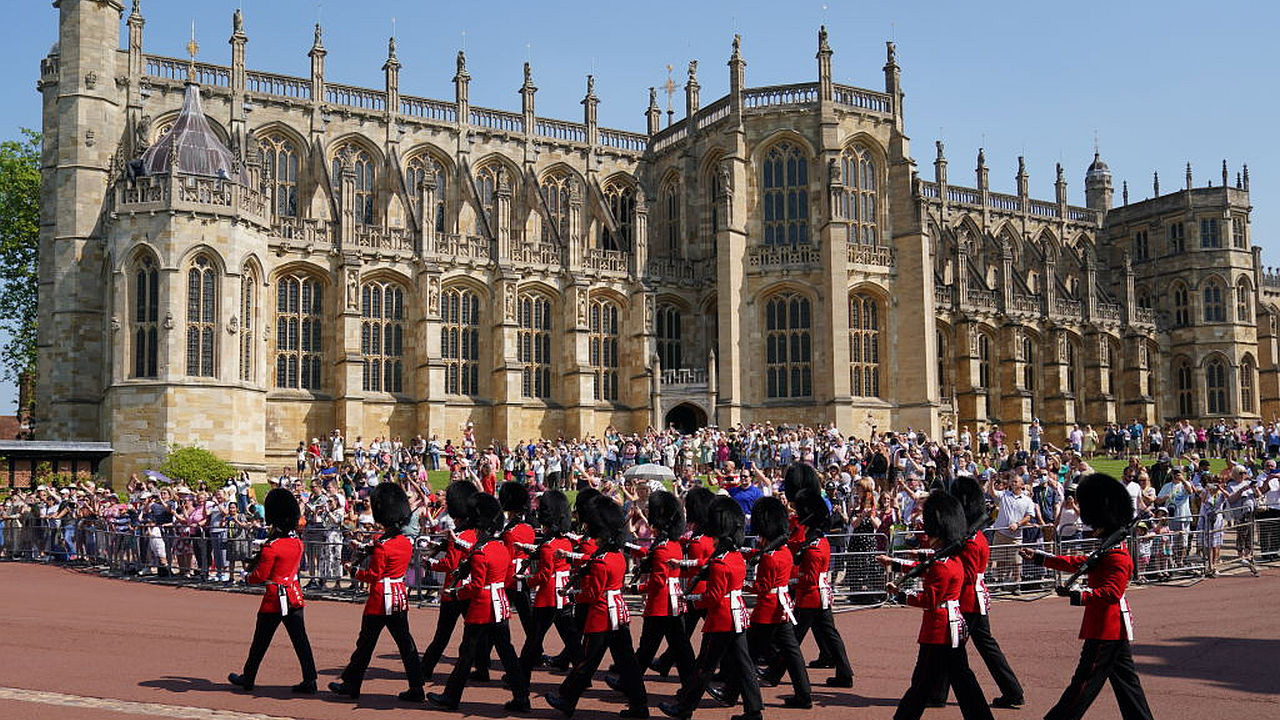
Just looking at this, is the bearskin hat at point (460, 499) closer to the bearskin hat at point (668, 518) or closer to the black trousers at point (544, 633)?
the black trousers at point (544, 633)

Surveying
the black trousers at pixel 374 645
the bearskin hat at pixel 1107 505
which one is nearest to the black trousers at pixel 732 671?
the black trousers at pixel 374 645

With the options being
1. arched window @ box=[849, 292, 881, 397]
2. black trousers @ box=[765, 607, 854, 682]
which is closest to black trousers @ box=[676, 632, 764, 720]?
black trousers @ box=[765, 607, 854, 682]

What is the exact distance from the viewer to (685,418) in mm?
46125

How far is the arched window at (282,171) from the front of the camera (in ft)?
137

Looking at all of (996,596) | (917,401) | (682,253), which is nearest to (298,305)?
(682,253)

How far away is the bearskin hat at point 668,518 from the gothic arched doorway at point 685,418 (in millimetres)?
33986

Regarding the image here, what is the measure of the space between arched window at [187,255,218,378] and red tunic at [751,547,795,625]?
91.1 feet

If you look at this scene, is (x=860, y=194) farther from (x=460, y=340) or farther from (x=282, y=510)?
(x=282, y=510)

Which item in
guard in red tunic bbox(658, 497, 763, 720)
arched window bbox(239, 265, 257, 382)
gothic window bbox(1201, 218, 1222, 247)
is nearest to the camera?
guard in red tunic bbox(658, 497, 763, 720)

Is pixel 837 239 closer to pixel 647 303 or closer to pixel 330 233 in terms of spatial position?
pixel 647 303

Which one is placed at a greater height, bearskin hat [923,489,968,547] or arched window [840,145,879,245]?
arched window [840,145,879,245]

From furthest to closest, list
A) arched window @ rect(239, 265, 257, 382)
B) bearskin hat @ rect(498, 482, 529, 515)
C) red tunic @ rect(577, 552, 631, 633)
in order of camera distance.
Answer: arched window @ rect(239, 265, 257, 382), bearskin hat @ rect(498, 482, 529, 515), red tunic @ rect(577, 552, 631, 633)

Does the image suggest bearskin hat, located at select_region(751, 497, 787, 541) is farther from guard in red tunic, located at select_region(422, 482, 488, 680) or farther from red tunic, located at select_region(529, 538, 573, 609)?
guard in red tunic, located at select_region(422, 482, 488, 680)

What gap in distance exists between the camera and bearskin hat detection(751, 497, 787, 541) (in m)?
10.4
